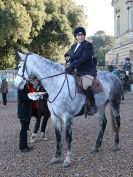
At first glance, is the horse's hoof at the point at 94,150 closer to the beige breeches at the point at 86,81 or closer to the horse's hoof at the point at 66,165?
the horse's hoof at the point at 66,165

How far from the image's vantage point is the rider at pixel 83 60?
8.75 metres

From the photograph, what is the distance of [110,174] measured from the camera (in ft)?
25.2

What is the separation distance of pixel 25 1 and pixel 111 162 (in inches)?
1021

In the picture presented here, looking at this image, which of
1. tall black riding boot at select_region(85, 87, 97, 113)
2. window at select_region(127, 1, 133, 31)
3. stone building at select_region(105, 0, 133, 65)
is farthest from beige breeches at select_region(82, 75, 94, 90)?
window at select_region(127, 1, 133, 31)

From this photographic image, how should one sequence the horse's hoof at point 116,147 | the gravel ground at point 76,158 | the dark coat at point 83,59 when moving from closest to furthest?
the gravel ground at point 76,158, the dark coat at point 83,59, the horse's hoof at point 116,147

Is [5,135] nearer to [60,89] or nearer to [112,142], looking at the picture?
[112,142]

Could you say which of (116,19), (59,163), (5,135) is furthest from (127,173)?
(116,19)

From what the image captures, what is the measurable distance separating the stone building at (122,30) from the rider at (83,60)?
32672mm

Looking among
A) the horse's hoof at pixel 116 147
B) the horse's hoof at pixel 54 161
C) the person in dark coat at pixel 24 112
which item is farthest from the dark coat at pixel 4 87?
the horse's hoof at pixel 54 161

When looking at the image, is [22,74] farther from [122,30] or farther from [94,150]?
[122,30]

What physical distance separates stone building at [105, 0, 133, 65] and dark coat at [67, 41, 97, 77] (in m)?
32.7

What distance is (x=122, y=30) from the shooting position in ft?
152

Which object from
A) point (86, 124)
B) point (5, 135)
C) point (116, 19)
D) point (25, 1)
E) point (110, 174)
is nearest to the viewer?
point (110, 174)

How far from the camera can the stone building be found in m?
42.9
